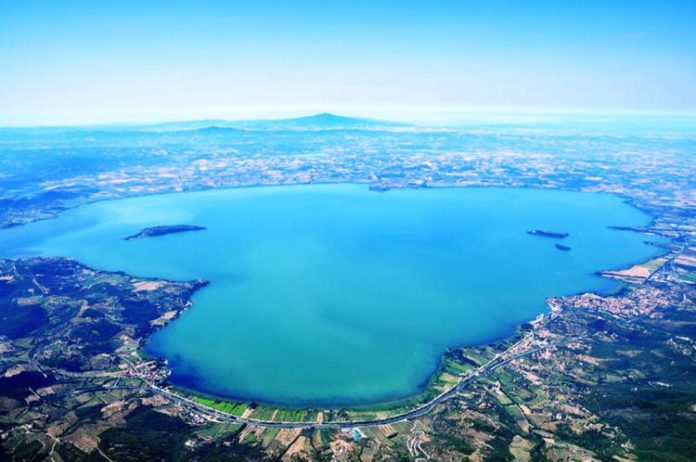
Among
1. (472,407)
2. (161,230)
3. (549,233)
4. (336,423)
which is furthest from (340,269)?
(549,233)

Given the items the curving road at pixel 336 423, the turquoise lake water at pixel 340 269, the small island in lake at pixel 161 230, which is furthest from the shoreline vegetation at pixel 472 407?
the small island in lake at pixel 161 230

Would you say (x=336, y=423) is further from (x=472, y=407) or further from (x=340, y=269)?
(x=340, y=269)

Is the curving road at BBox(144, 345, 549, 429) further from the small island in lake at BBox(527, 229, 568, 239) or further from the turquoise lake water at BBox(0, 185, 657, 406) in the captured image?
the small island in lake at BBox(527, 229, 568, 239)

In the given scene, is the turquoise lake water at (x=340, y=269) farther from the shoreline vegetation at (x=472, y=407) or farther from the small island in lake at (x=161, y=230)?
the shoreline vegetation at (x=472, y=407)

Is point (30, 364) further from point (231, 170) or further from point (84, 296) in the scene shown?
point (231, 170)

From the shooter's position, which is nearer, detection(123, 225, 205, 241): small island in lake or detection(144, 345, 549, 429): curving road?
detection(144, 345, 549, 429): curving road

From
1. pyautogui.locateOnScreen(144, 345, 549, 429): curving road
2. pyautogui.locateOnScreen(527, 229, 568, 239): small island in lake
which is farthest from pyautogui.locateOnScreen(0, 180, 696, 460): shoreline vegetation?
pyautogui.locateOnScreen(527, 229, 568, 239): small island in lake
